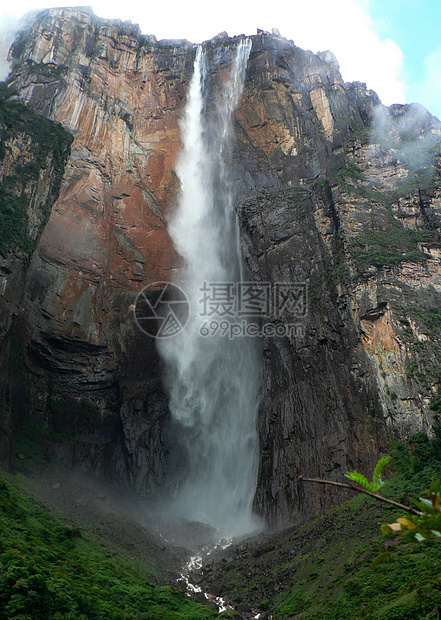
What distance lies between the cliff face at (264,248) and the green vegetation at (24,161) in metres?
1.86

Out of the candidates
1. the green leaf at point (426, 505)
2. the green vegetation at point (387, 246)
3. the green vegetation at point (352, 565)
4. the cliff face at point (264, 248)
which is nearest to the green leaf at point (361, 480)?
the green leaf at point (426, 505)

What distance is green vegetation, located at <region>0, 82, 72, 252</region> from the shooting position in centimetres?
2603

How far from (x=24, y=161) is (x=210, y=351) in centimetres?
1719

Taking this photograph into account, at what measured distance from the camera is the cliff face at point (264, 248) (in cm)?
2405

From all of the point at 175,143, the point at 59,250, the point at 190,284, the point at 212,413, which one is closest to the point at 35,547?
the point at 212,413

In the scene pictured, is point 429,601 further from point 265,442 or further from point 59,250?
point 59,250

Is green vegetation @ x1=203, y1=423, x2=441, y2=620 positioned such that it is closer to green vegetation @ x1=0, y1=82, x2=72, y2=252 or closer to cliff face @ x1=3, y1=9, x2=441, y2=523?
cliff face @ x1=3, y1=9, x2=441, y2=523

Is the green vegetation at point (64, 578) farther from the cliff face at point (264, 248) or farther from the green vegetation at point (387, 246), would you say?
the green vegetation at point (387, 246)

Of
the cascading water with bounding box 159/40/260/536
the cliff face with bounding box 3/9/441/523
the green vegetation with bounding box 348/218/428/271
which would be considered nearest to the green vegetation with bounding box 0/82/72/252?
the cliff face with bounding box 3/9/441/523

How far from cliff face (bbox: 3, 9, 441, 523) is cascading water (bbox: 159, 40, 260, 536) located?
3.83ft

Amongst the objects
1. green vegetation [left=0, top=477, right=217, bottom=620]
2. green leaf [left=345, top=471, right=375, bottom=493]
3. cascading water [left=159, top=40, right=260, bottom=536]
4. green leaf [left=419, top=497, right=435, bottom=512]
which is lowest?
green vegetation [left=0, top=477, right=217, bottom=620]

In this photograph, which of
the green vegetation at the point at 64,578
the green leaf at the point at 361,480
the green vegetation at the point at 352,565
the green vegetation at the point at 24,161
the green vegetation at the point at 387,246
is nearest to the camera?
the green leaf at the point at 361,480

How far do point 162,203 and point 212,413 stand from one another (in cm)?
1700

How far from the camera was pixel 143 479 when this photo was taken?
28625mm
